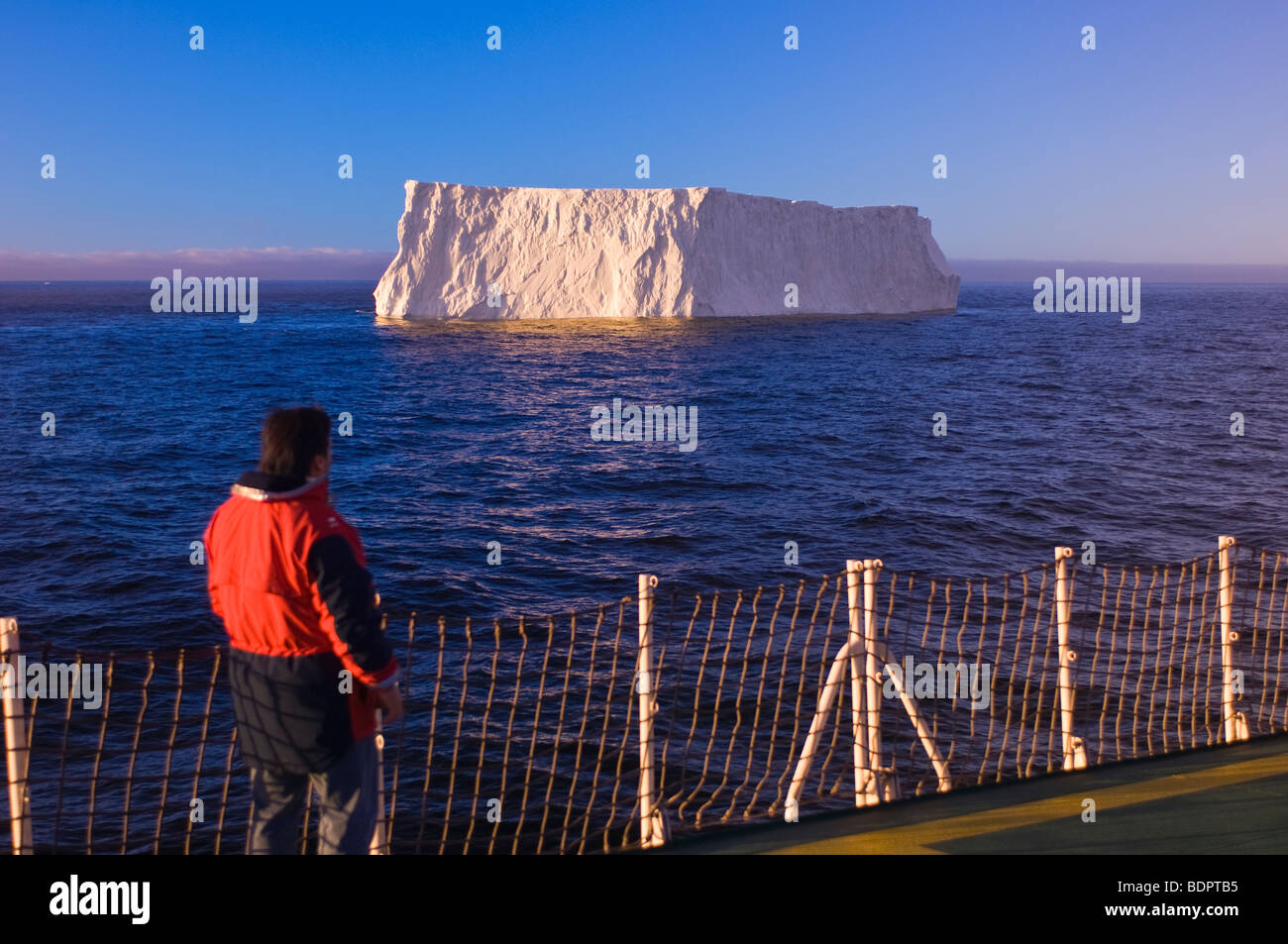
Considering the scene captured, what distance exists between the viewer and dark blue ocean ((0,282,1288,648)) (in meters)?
15.6

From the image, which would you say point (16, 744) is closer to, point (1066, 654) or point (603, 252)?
point (1066, 654)

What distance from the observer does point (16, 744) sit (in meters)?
3.65

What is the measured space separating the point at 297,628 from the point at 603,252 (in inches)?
2146

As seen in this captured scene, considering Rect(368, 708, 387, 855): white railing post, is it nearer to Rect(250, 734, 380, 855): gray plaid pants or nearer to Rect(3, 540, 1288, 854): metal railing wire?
Rect(250, 734, 380, 855): gray plaid pants

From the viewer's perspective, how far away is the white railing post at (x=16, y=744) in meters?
3.48

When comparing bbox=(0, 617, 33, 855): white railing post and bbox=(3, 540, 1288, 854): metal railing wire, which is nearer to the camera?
bbox=(0, 617, 33, 855): white railing post

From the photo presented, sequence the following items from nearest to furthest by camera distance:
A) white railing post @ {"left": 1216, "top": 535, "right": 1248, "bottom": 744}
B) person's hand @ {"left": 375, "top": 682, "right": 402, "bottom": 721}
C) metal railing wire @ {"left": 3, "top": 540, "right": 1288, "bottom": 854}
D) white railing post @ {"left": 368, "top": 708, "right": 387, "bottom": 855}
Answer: person's hand @ {"left": 375, "top": 682, "right": 402, "bottom": 721}, white railing post @ {"left": 368, "top": 708, "right": 387, "bottom": 855}, white railing post @ {"left": 1216, "top": 535, "right": 1248, "bottom": 744}, metal railing wire @ {"left": 3, "top": 540, "right": 1288, "bottom": 854}

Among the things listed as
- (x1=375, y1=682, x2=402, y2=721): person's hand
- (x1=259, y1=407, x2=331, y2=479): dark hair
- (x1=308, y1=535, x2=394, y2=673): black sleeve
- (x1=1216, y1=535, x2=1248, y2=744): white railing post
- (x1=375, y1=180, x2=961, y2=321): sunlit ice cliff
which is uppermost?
(x1=375, y1=180, x2=961, y2=321): sunlit ice cliff

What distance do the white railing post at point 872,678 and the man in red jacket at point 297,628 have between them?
238 centimetres

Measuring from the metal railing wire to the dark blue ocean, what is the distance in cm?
251

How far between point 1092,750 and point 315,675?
7921mm

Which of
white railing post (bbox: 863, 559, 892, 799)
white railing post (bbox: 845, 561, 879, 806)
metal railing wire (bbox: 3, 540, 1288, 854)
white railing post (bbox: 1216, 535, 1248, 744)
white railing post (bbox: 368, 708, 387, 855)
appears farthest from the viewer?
metal railing wire (bbox: 3, 540, 1288, 854)

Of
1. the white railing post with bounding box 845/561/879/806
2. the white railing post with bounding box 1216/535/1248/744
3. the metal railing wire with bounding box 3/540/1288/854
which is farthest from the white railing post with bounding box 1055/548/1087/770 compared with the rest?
the white railing post with bounding box 845/561/879/806

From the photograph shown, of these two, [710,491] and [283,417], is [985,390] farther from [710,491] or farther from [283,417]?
[283,417]
